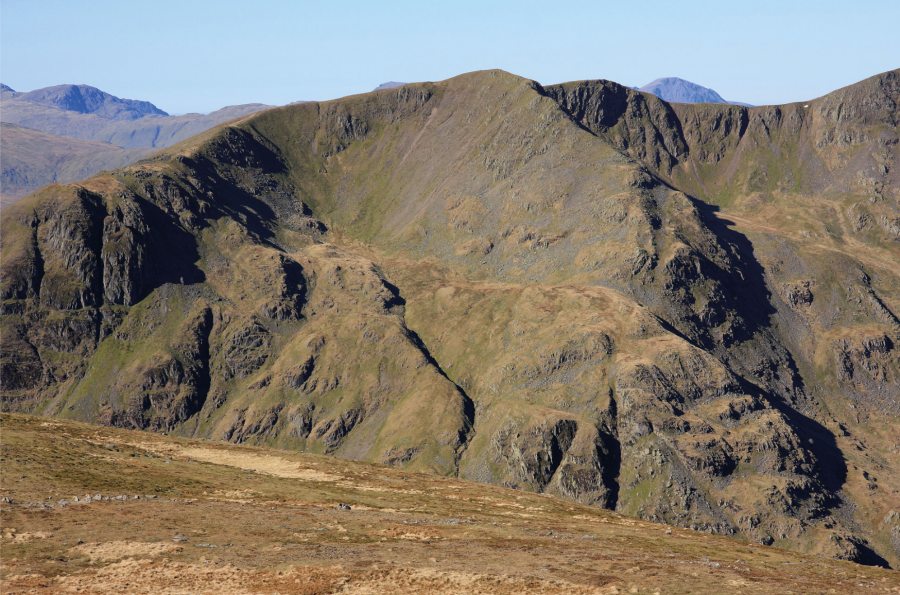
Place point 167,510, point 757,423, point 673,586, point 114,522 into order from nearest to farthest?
1. point 673,586
2. point 114,522
3. point 167,510
4. point 757,423

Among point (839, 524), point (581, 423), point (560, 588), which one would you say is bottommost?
point (839, 524)

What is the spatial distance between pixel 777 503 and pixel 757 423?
25.5 meters

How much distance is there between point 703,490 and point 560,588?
14978 cm

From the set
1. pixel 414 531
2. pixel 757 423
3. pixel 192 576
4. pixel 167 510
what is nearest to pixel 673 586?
pixel 414 531

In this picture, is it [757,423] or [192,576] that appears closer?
[192,576]

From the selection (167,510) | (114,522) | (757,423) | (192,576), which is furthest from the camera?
(757,423)

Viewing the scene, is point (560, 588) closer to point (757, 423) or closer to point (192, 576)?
point (192, 576)

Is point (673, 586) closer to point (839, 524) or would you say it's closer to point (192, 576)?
point (192, 576)

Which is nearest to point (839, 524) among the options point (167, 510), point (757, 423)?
point (757, 423)

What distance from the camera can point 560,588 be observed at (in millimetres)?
53125

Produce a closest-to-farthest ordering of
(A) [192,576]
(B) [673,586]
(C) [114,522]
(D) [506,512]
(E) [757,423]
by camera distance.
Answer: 1. (A) [192,576]
2. (B) [673,586]
3. (C) [114,522]
4. (D) [506,512]
5. (E) [757,423]

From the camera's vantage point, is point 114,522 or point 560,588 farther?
point 114,522

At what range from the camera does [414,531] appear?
73938mm

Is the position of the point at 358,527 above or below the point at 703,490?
above
